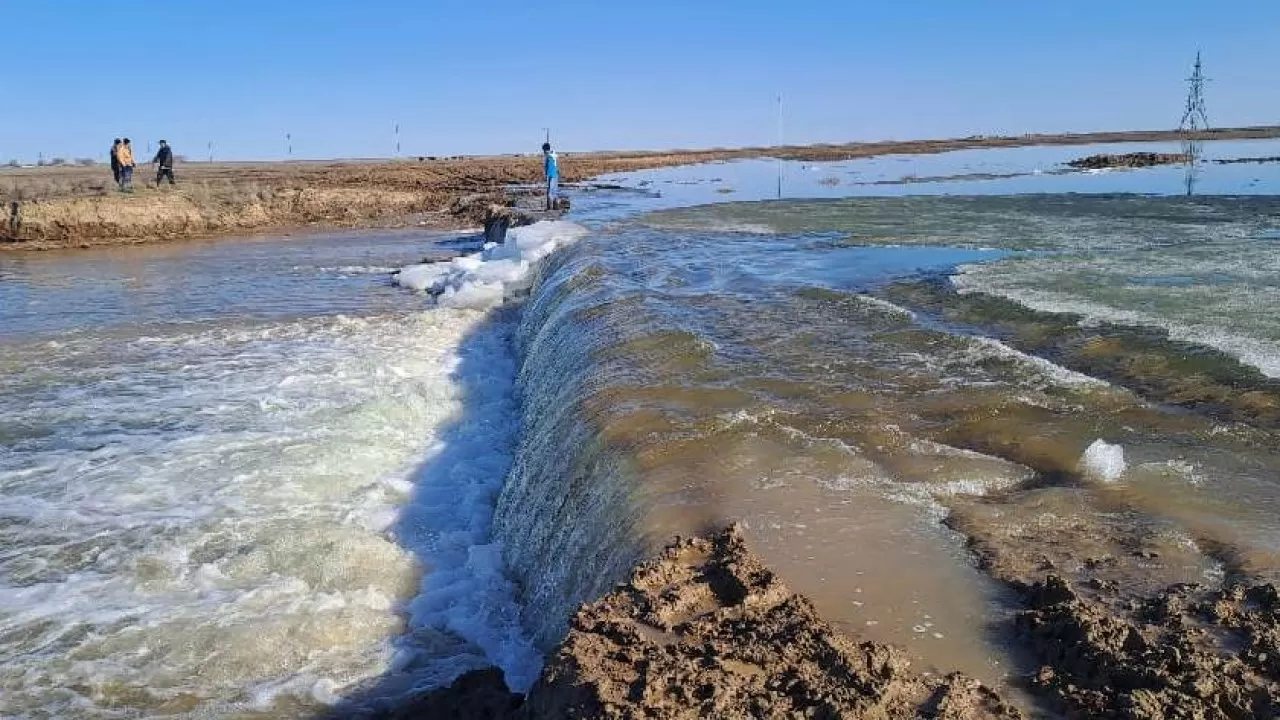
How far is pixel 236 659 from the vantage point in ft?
15.4

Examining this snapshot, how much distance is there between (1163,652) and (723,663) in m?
1.41

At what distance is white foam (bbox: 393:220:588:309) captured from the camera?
51.1 ft

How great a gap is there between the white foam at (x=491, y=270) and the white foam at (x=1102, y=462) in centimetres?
1164

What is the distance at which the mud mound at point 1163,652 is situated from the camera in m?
2.61

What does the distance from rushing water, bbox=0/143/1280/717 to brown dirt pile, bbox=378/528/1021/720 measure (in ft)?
0.86

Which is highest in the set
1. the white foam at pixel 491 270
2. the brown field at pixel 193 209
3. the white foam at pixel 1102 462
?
the brown field at pixel 193 209

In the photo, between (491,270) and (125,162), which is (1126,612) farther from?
(125,162)

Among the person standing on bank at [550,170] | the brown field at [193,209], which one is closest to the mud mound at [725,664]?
the person standing on bank at [550,170]

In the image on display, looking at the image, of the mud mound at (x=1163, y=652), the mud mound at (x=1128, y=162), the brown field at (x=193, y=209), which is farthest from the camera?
the mud mound at (x=1128, y=162)

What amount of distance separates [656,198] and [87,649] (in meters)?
28.8

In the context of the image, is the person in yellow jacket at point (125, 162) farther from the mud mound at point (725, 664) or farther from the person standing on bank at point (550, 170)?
the mud mound at point (725, 664)

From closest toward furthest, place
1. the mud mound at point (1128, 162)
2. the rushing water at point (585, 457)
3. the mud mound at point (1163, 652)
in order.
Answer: the mud mound at point (1163, 652) → the rushing water at point (585, 457) → the mud mound at point (1128, 162)

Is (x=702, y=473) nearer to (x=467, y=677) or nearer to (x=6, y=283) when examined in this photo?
(x=467, y=677)

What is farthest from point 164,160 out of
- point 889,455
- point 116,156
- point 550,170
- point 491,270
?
point 889,455
